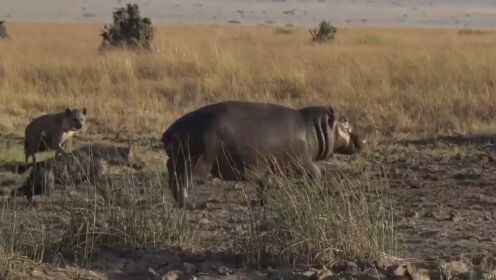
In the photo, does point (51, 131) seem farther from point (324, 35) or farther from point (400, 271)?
point (324, 35)

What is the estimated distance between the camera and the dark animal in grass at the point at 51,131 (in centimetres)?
1396

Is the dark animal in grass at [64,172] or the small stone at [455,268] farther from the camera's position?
the dark animal in grass at [64,172]

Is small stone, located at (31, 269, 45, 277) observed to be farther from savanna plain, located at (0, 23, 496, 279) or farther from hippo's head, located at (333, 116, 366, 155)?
hippo's head, located at (333, 116, 366, 155)

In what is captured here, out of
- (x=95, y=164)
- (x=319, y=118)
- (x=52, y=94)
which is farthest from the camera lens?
(x=52, y=94)

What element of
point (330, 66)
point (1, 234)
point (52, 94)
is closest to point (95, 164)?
point (1, 234)

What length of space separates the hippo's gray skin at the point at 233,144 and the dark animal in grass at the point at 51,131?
14.5 ft

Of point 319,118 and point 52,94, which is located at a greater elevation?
point 319,118

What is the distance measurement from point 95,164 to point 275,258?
4073mm

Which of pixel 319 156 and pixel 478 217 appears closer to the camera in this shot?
pixel 478 217

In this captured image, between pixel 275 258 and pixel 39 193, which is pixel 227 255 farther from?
pixel 39 193

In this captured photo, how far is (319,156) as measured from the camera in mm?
10195

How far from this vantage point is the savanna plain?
23.8ft

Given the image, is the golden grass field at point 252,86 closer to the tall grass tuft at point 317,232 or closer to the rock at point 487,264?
the tall grass tuft at point 317,232

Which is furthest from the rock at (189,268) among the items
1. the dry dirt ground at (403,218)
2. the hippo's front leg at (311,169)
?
the hippo's front leg at (311,169)
